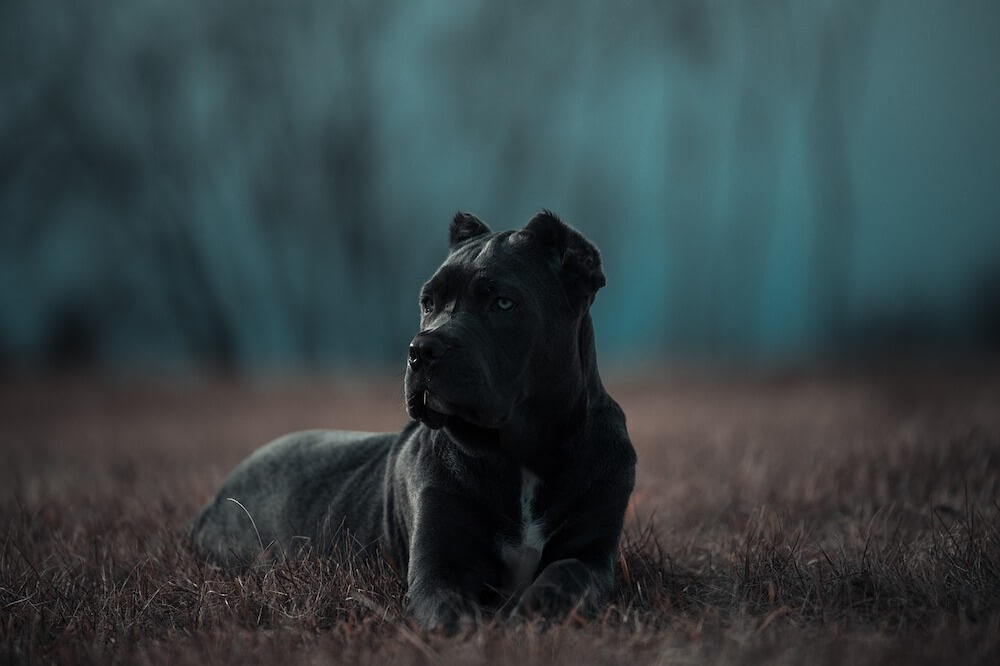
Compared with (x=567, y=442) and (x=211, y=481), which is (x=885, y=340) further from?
(x=567, y=442)

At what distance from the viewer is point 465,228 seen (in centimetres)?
437

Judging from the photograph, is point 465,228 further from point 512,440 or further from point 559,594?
point 559,594

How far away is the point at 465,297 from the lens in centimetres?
366

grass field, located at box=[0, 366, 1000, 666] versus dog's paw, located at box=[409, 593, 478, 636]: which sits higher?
dog's paw, located at box=[409, 593, 478, 636]

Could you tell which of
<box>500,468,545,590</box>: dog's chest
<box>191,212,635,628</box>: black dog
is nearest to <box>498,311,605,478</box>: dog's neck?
<box>191,212,635,628</box>: black dog

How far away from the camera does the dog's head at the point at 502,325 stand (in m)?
3.37

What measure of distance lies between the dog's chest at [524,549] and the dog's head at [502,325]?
404 mm

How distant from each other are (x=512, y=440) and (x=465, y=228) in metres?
1.19

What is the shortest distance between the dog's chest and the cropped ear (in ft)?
4.51

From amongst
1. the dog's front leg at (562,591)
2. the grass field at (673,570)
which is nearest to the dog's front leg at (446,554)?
the grass field at (673,570)

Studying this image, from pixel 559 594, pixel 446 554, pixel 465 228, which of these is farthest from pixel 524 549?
pixel 465 228

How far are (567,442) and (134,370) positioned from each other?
1702 cm

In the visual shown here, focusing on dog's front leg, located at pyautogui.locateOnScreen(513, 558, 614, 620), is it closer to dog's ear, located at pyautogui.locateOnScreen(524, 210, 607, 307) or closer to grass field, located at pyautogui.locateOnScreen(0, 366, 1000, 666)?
grass field, located at pyautogui.locateOnScreen(0, 366, 1000, 666)

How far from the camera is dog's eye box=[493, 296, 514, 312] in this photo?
3611mm
